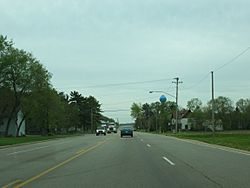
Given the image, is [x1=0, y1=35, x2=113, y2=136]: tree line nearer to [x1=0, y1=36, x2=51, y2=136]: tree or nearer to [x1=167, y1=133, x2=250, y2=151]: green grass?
[x1=0, y1=36, x2=51, y2=136]: tree

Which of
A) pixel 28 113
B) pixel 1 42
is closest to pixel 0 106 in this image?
pixel 28 113

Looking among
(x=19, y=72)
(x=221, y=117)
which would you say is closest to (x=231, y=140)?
(x=19, y=72)

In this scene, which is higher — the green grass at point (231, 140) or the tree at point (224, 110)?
the tree at point (224, 110)

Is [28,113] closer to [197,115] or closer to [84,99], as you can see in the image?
[197,115]

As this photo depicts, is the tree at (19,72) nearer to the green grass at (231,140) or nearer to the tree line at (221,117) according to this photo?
the green grass at (231,140)

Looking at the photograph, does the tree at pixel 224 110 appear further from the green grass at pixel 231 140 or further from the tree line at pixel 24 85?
the green grass at pixel 231 140

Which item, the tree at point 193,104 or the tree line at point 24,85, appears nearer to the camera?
the tree line at point 24,85

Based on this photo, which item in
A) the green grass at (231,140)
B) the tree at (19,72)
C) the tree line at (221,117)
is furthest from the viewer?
the tree line at (221,117)

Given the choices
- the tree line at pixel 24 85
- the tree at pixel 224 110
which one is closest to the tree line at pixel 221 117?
the tree at pixel 224 110

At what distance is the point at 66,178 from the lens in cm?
1341

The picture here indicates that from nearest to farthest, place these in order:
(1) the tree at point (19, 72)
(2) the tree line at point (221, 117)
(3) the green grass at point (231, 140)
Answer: (3) the green grass at point (231, 140)
(1) the tree at point (19, 72)
(2) the tree line at point (221, 117)

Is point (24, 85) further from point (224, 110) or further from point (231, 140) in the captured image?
point (224, 110)

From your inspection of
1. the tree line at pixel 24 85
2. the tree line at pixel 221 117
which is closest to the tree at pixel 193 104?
the tree line at pixel 221 117

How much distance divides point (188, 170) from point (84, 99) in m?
147
